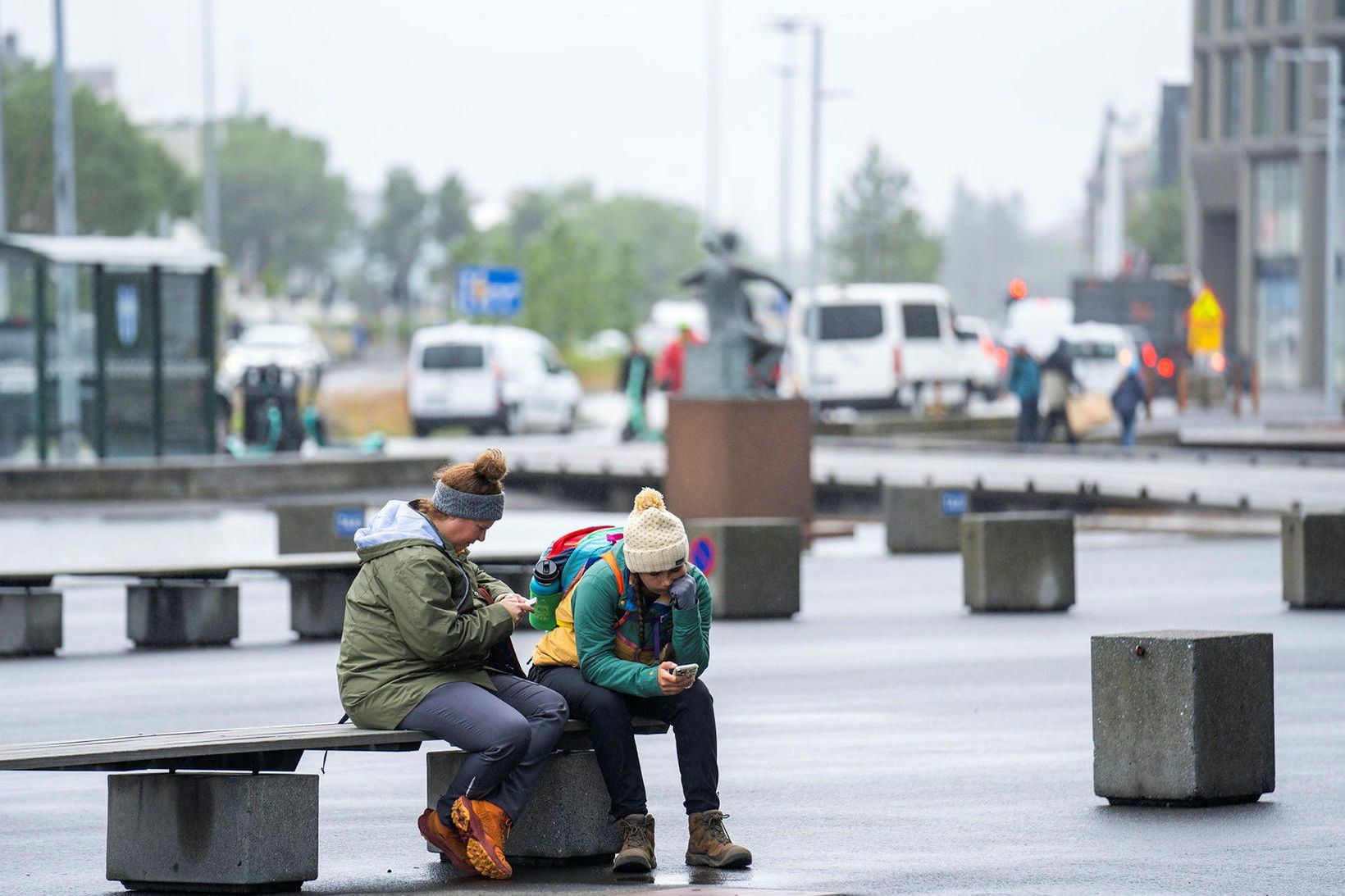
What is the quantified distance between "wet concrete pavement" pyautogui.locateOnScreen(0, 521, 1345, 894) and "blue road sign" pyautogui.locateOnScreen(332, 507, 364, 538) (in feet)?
2.65

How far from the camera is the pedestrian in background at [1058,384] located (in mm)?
32406

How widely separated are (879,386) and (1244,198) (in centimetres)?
3615

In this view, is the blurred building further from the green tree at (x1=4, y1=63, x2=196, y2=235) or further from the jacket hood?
the jacket hood

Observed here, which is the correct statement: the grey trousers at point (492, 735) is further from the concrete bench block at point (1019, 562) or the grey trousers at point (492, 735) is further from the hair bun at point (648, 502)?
the concrete bench block at point (1019, 562)

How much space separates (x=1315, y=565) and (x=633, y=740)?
8838 millimetres

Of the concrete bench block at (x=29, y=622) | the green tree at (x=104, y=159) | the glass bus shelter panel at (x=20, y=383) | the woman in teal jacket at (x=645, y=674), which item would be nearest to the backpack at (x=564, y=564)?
the woman in teal jacket at (x=645, y=674)

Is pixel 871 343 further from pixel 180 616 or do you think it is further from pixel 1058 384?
pixel 180 616

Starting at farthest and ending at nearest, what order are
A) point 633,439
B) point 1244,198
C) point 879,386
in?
point 1244,198 < point 879,386 < point 633,439

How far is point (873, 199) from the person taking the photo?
422 ft

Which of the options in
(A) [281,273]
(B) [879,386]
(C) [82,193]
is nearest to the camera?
(B) [879,386]

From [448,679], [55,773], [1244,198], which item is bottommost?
[55,773]

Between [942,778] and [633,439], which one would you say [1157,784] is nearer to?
[942,778]

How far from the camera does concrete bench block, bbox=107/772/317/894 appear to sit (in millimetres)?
6914

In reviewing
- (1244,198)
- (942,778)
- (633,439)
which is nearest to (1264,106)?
(1244,198)
